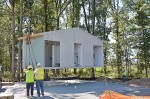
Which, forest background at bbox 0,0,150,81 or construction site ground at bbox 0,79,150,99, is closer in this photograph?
construction site ground at bbox 0,79,150,99

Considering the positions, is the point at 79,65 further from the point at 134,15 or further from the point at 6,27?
the point at 6,27

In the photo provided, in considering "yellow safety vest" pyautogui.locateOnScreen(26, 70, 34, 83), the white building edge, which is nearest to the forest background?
the white building edge

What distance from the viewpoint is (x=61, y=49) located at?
73.4 feet

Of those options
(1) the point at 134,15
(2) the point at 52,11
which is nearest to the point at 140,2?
(1) the point at 134,15

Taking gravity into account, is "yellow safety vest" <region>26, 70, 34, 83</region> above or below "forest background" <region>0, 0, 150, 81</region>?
below

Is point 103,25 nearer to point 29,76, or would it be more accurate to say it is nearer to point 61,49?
point 61,49

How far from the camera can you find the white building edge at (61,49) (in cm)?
2152

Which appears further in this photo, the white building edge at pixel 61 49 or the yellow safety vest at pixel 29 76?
the white building edge at pixel 61 49

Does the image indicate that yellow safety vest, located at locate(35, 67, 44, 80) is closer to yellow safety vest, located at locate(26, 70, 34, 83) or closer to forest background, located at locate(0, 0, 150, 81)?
yellow safety vest, located at locate(26, 70, 34, 83)

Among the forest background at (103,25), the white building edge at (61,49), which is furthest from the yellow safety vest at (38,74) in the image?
the forest background at (103,25)

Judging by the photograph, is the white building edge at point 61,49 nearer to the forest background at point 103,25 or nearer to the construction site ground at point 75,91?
the construction site ground at point 75,91

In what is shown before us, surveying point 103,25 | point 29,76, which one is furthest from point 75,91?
point 103,25

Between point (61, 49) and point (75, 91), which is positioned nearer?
point (75, 91)

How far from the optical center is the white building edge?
21516mm
